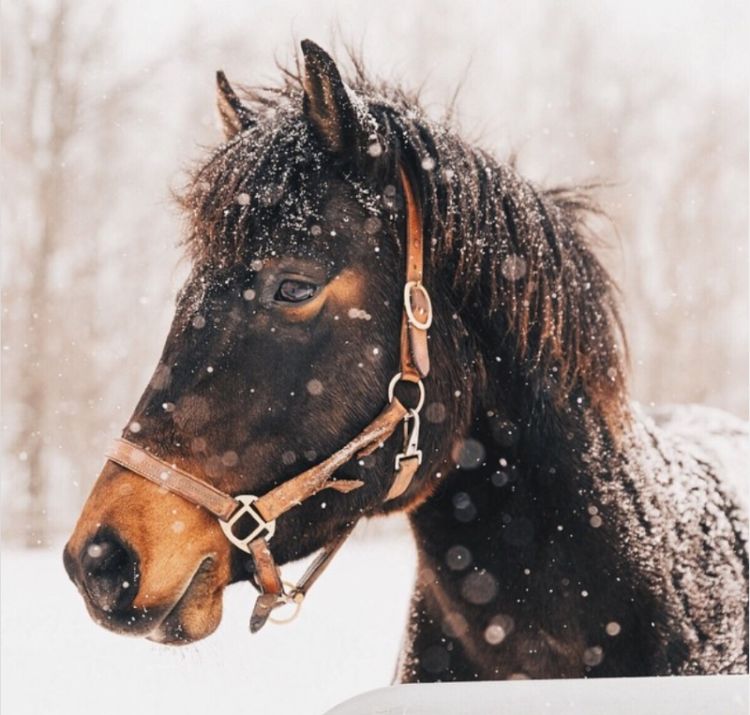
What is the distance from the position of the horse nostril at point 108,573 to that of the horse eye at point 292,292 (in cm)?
42

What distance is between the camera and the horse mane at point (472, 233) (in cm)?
121

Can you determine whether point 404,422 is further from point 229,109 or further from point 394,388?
point 229,109

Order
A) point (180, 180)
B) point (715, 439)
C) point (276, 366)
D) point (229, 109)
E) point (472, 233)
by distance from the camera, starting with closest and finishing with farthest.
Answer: point (276, 366) < point (472, 233) < point (229, 109) < point (715, 439) < point (180, 180)

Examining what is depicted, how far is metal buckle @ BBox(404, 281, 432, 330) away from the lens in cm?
124

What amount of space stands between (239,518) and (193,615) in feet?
0.49

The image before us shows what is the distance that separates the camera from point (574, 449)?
135 centimetres

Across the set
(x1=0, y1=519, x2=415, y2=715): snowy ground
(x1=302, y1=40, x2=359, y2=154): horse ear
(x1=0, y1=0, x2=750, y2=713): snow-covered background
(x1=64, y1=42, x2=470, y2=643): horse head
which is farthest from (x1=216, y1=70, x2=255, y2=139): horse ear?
(x1=0, y1=0, x2=750, y2=713): snow-covered background

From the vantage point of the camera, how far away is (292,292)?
3.88ft

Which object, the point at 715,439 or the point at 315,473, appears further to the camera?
the point at 715,439

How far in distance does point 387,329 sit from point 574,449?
0.40 metres

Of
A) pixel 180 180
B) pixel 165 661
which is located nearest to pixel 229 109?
pixel 180 180

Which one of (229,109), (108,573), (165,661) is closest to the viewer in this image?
(108,573)

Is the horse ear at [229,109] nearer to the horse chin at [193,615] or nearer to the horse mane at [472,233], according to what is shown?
the horse mane at [472,233]

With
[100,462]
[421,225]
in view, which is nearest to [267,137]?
[421,225]
